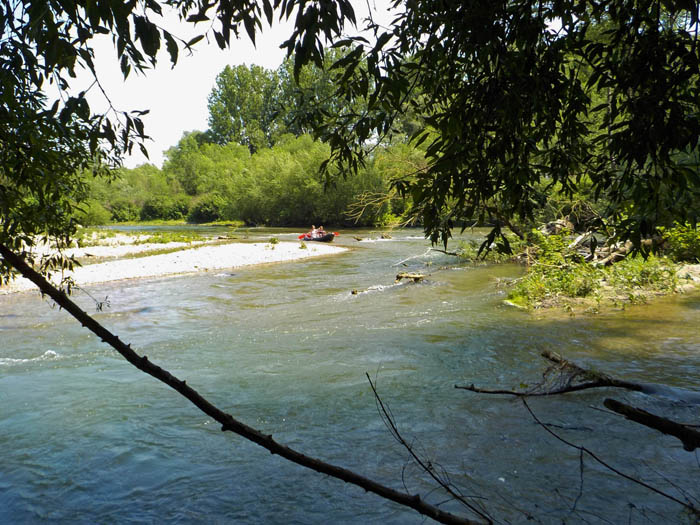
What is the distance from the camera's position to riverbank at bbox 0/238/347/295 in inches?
668

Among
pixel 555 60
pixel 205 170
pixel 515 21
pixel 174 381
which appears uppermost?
pixel 205 170

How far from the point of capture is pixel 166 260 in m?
21.3

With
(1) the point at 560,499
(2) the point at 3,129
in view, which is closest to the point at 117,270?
(2) the point at 3,129

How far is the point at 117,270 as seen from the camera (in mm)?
18469

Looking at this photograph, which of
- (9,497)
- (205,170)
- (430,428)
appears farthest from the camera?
(205,170)

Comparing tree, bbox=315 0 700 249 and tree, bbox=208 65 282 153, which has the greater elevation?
tree, bbox=208 65 282 153

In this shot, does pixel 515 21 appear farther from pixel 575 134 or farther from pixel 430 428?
pixel 430 428

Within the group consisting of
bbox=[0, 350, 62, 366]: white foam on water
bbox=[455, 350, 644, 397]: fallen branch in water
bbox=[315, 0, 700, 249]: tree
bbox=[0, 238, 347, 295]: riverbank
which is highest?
bbox=[315, 0, 700, 249]: tree

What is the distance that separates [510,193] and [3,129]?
139 inches

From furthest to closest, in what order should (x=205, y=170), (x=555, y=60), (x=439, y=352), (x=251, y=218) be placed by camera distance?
(x=205, y=170)
(x=251, y=218)
(x=439, y=352)
(x=555, y=60)

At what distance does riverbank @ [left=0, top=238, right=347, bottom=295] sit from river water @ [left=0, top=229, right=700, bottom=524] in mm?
5945

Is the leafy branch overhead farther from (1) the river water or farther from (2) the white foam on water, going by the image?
(2) the white foam on water

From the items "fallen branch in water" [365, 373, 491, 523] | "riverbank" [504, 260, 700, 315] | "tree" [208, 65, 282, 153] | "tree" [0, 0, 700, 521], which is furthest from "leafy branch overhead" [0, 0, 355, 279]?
"tree" [208, 65, 282, 153]

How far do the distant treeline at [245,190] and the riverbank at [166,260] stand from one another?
5.85 metres
